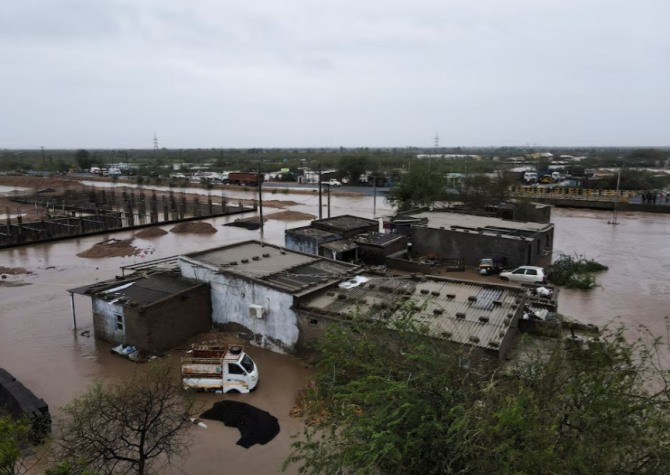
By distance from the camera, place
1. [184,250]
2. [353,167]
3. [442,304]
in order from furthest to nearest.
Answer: [353,167] < [184,250] < [442,304]

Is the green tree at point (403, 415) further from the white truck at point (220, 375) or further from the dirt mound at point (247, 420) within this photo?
the white truck at point (220, 375)

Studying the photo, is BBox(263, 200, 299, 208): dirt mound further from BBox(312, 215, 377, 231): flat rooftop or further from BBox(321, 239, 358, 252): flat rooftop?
BBox(321, 239, 358, 252): flat rooftop

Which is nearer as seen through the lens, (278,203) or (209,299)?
(209,299)

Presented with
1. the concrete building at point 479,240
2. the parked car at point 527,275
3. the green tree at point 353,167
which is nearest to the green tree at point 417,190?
the concrete building at point 479,240

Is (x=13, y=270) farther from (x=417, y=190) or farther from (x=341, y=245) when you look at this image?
(x=417, y=190)

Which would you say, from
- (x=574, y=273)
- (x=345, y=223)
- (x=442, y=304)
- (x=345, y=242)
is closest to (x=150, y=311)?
(x=442, y=304)

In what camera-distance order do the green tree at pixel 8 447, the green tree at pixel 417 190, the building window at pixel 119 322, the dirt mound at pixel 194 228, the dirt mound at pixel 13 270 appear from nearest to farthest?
the green tree at pixel 8 447 → the building window at pixel 119 322 → the dirt mound at pixel 13 270 → the dirt mound at pixel 194 228 → the green tree at pixel 417 190

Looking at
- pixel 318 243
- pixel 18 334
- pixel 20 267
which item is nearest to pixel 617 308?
pixel 318 243
